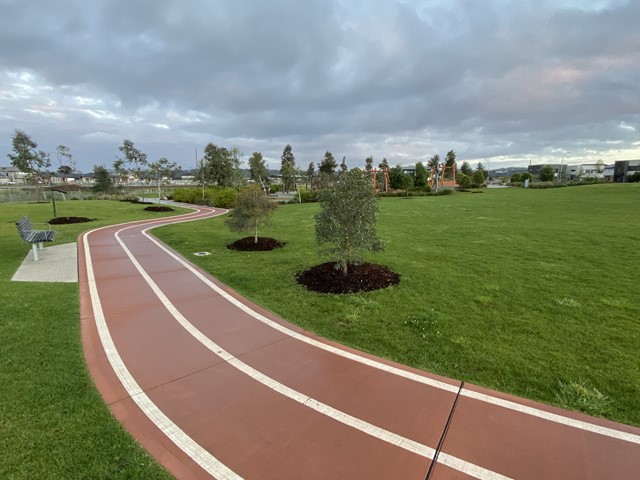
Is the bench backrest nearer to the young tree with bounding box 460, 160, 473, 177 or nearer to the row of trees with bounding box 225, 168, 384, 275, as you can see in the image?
the row of trees with bounding box 225, 168, 384, 275

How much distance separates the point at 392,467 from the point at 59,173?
51.0 m

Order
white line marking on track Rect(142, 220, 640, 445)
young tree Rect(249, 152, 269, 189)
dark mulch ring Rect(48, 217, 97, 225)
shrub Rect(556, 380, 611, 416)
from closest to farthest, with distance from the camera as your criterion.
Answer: white line marking on track Rect(142, 220, 640, 445), shrub Rect(556, 380, 611, 416), dark mulch ring Rect(48, 217, 97, 225), young tree Rect(249, 152, 269, 189)

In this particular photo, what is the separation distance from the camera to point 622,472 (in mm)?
2479

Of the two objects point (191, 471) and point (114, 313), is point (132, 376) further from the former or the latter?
point (114, 313)

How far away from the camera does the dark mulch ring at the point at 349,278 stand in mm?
6622

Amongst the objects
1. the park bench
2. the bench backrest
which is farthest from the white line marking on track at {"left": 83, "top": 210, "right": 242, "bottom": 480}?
the bench backrest

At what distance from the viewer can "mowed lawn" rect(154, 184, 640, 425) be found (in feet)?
12.0

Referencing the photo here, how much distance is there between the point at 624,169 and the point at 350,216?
11142 centimetres

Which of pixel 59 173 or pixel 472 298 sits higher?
pixel 59 173

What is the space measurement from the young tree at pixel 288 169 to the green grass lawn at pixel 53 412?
4624cm

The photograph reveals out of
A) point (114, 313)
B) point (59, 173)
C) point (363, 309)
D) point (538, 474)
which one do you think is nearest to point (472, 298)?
point (363, 309)

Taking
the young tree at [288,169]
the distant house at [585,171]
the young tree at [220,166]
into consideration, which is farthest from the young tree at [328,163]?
the distant house at [585,171]

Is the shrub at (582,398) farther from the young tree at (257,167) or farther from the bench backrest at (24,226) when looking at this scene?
the young tree at (257,167)

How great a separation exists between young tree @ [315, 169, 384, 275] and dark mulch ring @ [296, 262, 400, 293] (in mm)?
293
